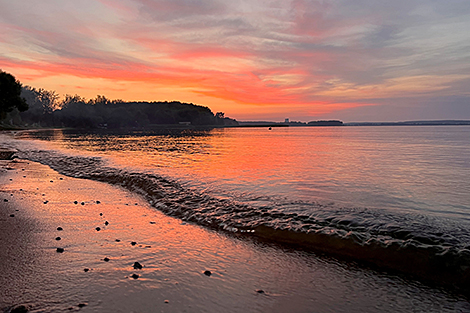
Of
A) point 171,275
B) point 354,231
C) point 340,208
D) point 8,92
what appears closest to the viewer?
point 171,275

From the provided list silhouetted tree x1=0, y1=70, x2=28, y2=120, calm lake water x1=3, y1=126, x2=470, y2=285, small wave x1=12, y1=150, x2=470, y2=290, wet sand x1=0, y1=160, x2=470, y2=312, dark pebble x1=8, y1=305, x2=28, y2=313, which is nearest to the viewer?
dark pebble x1=8, y1=305, x2=28, y2=313

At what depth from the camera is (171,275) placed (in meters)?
4.87

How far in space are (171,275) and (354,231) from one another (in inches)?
191

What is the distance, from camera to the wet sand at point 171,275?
4.05 metres

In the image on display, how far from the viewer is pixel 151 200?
439 inches

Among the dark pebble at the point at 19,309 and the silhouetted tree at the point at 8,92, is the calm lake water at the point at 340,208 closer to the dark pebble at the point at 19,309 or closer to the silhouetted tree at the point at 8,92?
the dark pebble at the point at 19,309

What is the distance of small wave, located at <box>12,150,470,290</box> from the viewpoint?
5.79 m

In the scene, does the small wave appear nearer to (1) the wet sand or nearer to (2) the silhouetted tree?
(1) the wet sand

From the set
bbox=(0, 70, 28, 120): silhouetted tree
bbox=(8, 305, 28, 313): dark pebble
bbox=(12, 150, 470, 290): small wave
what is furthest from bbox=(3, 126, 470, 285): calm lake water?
bbox=(0, 70, 28, 120): silhouetted tree

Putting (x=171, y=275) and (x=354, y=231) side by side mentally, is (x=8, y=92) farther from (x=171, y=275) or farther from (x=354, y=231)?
(x=354, y=231)

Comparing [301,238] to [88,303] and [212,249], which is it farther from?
[88,303]

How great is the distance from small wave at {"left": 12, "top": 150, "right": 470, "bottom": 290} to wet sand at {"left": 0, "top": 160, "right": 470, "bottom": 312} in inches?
27.2

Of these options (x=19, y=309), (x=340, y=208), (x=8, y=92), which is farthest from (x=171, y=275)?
(x=8, y=92)

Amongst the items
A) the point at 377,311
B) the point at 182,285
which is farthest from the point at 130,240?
the point at 377,311
